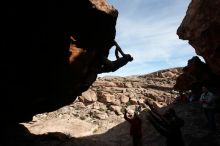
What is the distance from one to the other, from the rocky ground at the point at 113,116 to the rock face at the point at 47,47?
3020mm

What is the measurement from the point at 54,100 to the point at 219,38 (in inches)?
379

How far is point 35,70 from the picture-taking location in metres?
13.0

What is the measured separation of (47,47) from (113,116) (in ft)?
52.5

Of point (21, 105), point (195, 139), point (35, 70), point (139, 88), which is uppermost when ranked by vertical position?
point (139, 88)

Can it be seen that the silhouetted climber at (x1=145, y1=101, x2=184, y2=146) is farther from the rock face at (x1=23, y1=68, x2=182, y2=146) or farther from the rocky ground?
the rock face at (x1=23, y1=68, x2=182, y2=146)

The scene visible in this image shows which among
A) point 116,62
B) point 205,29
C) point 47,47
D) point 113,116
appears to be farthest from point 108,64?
point 113,116

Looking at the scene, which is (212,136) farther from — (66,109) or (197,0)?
(66,109)

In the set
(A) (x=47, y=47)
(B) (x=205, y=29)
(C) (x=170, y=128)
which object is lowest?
(C) (x=170, y=128)

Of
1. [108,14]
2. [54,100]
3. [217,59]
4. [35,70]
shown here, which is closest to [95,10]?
[108,14]

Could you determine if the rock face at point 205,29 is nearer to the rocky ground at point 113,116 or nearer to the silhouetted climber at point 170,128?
the rocky ground at point 113,116

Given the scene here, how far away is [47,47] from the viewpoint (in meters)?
12.5

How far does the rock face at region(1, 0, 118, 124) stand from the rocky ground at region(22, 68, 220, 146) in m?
3.02

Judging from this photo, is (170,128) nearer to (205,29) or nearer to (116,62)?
(116,62)

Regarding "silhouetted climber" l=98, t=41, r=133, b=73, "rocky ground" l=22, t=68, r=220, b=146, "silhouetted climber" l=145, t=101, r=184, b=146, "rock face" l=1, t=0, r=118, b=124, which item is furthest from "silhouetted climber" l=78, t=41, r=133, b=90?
"silhouetted climber" l=145, t=101, r=184, b=146
